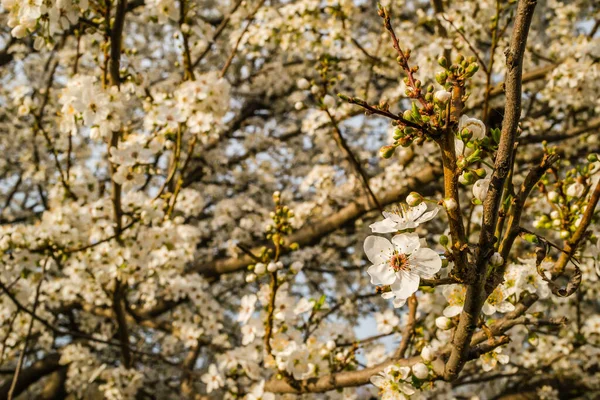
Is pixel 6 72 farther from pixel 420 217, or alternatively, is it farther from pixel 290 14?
pixel 420 217

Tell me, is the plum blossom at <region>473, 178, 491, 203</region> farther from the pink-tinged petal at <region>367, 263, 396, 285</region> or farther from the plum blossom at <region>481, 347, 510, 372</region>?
the plum blossom at <region>481, 347, 510, 372</region>

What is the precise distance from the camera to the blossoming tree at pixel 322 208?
1.29 m

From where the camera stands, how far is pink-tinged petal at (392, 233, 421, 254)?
1.26 meters

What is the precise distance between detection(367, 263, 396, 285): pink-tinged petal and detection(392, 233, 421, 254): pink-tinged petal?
70 mm

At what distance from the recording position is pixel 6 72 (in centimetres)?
775

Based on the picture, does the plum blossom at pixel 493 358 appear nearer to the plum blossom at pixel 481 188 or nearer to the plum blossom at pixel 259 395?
the plum blossom at pixel 481 188

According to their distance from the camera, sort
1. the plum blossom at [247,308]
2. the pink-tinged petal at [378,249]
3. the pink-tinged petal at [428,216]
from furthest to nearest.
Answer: the plum blossom at [247,308], the pink-tinged petal at [378,249], the pink-tinged petal at [428,216]

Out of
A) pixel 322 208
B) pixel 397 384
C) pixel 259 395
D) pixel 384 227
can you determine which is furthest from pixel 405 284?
pixel 322 208

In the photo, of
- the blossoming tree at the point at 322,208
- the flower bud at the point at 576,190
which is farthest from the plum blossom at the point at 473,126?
the flower bud at the point at 576,190

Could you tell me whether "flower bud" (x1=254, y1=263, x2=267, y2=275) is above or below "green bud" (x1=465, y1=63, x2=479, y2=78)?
above

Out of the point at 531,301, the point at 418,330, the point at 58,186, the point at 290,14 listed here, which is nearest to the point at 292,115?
the point at 290,14

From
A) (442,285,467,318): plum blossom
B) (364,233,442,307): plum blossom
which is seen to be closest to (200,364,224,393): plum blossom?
(442,285,467,318): plum blossom

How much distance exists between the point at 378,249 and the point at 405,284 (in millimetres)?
137

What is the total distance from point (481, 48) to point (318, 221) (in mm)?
2886
